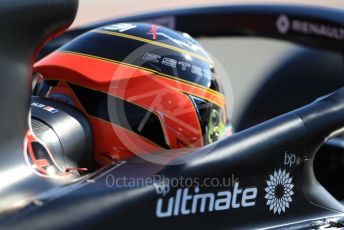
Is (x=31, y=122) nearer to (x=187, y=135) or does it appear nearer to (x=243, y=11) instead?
(x=187, y=135)

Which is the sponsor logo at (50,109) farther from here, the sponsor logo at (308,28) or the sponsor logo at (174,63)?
the sponsor logo at (308,28)

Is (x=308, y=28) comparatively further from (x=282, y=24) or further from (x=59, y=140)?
(x=59, y=140)

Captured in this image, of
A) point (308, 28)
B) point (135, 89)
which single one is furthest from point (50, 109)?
point (308, 28)

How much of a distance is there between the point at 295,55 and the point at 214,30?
1.18 feet

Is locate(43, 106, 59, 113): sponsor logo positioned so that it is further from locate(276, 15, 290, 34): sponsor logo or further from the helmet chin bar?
locate(276, 15, 290, 34): sponsor logo

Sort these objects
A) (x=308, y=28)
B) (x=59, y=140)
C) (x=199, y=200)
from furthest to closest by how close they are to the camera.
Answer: (x=308, y=28) < (x=59, y=140) < (x=199, y=200)

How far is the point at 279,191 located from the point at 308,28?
55.4 inches

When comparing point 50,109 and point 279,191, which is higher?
point 50,109

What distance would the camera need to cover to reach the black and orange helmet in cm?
170

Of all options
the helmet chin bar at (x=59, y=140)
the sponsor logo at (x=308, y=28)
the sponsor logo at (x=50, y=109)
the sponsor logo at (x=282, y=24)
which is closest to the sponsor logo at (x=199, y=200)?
the helmet chin bar at (x=59, y=140)

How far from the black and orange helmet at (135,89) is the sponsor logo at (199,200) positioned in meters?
0.23

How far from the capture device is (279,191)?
61.2 inches

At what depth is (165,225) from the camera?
4.75 ft

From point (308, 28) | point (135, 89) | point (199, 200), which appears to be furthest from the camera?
point (308, 28)
